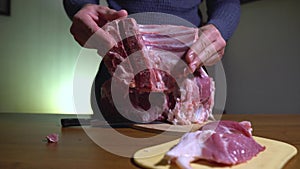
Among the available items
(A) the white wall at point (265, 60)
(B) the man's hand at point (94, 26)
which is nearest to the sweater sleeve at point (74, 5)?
(B) the man's hand at point (94, 26)

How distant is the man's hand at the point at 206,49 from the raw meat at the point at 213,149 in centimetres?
33

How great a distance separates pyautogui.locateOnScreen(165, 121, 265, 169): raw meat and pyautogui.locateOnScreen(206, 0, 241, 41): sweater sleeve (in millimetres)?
531

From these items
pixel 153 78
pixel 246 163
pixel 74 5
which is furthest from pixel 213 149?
pixel 74 5

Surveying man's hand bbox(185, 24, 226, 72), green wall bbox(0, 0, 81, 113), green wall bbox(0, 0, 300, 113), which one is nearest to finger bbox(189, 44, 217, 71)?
man's hand bbox(185, 24, 226, 72)

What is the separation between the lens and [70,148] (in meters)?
0.61

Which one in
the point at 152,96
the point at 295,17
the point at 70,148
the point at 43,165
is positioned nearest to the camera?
the point at 43,165

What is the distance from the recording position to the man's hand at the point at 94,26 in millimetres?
854

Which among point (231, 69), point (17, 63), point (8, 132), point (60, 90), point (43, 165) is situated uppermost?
point (43, 165)

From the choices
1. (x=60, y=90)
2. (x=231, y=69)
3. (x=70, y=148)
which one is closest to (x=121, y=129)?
(x=70, y=148)

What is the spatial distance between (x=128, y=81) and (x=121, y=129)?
12 cm

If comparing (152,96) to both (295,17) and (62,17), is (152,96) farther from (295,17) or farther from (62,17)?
(62,17)

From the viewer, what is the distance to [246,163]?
514mm

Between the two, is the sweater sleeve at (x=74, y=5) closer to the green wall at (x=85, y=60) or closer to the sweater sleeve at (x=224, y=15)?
the sweater sleeve at (x=224, y=15)

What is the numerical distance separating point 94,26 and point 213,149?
1.52ft
